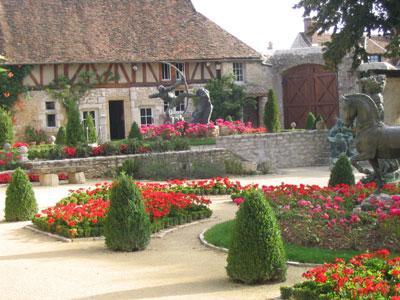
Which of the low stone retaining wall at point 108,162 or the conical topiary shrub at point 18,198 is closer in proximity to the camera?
the conical topiary shrub at point 18,198

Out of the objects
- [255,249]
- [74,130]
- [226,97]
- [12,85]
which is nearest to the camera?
[255,249]

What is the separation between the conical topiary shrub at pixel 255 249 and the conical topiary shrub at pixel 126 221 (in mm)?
2576

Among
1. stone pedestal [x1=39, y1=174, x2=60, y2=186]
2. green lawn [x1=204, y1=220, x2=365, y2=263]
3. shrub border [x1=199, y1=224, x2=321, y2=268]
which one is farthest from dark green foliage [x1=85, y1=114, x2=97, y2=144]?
green lawn [x1=204, y1=220, x2=365, y2=263]

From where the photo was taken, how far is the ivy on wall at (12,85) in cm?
3061

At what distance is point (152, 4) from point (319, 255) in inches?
1078

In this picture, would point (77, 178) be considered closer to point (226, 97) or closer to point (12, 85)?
point (12, 85)

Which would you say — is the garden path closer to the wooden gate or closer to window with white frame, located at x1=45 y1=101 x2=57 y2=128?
window with white frame, located at x1=45 y1=101 x2=57 y2=128

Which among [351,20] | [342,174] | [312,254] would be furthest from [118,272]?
[351,20]

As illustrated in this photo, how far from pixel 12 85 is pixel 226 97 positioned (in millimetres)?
9337

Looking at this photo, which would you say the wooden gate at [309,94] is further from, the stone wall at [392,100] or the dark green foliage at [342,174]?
the dark green foliage at [342,174]

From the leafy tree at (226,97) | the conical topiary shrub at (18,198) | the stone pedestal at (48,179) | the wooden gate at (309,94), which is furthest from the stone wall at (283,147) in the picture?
the conical topiary shrub at (18,198)

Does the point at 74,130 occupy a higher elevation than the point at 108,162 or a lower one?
higher

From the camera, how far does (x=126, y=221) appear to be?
10.9 m

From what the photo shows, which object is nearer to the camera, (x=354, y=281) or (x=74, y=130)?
(x=354, y=281)
